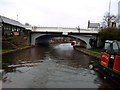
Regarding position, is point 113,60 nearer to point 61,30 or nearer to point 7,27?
point 7,27

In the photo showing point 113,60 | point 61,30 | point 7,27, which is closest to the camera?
point 113,60

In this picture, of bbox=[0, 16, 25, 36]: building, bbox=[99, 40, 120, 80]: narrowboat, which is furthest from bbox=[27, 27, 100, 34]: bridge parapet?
bbox=[99, 40, 120, 80]: narrowboat

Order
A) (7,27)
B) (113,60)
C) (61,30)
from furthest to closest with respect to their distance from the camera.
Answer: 1. (61,30)
2. (7,27)
3. (113,60)

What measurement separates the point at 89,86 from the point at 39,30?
36.1 metres

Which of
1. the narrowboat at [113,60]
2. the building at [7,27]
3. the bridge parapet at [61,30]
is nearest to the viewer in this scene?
the narrowboat at [113,60]

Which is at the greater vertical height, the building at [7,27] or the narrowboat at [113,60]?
the building at [7,27]

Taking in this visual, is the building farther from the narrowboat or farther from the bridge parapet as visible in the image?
the narrowboat

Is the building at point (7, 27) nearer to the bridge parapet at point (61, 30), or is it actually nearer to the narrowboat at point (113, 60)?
the bridge parapet at point (61, 30)

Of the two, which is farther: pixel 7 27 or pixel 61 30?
pixel 61 30

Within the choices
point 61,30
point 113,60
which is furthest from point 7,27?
point 113,60

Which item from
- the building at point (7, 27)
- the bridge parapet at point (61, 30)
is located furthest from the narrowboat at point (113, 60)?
the bridge parapet at point (61, 30)

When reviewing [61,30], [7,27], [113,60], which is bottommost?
[113,60]

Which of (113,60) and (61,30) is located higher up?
(61,30)

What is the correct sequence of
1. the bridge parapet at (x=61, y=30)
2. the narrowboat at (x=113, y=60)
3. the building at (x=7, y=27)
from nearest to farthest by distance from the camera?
the narrowboat at (x=113, y=60), the building at (x=7, y=27), the bridge parapet at (x=61, y=30)
